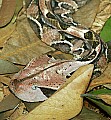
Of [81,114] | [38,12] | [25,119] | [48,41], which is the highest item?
[38,12]

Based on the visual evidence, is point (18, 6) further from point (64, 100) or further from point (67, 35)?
point (64, 100)

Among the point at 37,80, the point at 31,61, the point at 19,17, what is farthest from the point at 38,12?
the point at 37,80

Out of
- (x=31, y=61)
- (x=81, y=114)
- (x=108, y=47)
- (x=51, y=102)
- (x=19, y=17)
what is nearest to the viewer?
(x=51, y=102)

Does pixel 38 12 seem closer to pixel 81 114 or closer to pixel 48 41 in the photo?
pixel 48 41

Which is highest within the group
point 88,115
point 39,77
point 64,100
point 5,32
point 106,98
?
point 5,32

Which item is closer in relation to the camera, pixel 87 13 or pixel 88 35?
pixel 88 35

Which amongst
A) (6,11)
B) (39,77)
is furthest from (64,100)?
(6,11)
